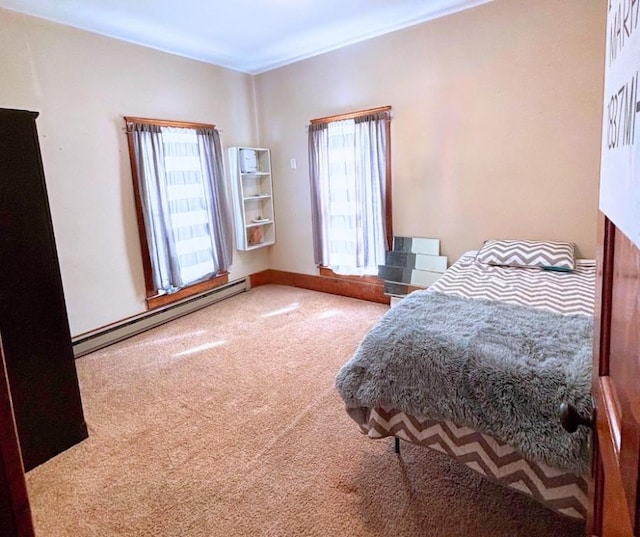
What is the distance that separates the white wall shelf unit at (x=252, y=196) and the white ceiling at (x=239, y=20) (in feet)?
3.35

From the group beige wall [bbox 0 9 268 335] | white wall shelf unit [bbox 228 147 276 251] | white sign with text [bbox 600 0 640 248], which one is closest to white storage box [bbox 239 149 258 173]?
white wall shelf unit [bbox 228 147 276 251]

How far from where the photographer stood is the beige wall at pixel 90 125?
2898 mm

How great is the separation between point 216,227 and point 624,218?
3.98 meters

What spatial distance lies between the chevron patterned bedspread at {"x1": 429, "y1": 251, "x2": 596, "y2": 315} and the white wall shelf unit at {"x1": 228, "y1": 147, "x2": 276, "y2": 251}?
2.43 meters

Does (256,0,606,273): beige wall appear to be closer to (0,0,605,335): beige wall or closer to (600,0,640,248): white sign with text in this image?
(0,0,605,335): beige wall

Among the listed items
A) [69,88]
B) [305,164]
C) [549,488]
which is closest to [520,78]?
[305,164]

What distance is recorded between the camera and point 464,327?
173cm

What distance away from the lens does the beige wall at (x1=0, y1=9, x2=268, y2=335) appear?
9.51 ft

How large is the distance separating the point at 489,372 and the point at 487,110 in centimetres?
257

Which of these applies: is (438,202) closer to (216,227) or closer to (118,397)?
(216,227)

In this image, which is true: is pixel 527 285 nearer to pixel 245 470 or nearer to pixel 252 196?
pixel 245 470

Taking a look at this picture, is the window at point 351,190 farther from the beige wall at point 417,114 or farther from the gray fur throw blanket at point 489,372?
the gray fur throw blanket at point 489,372

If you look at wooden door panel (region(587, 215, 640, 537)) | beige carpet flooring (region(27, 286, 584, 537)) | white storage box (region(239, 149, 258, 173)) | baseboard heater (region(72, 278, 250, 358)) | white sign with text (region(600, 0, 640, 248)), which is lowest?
beige carpet flooring (region(27, 286, 584, 537))

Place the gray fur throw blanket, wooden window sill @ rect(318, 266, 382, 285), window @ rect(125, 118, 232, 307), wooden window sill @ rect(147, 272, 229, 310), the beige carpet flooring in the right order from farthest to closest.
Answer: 1. wooden window sill @ rect(318, 266, 382, 285)
2. wooden window sill @ rect(147, 272, 229, 310)
3. window @ rect(125, 118, 232, 307)
4. the beige carpet flooring
5. the gray fur throw blanket
